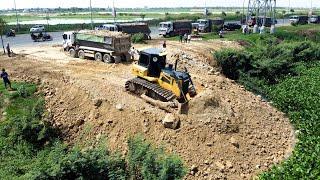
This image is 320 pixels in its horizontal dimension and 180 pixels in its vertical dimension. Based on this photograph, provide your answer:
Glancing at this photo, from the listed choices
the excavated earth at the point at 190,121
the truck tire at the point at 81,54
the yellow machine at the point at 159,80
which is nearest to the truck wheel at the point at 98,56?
the truck tire at the point at 81,54

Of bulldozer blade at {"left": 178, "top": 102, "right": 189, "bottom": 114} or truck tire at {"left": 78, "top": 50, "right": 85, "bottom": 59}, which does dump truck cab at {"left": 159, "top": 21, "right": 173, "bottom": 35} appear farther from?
bulldozer blade at {"left": 178, "top": 102, "right": 189, "bottom": 114}

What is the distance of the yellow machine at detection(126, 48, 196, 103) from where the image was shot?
20.6m

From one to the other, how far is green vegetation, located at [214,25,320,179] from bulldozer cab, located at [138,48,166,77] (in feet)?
25.8

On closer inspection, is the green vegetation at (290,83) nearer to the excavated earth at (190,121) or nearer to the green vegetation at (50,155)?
the excavated earth at (190,121)

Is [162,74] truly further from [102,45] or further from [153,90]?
[102,45]

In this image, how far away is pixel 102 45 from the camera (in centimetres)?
2889

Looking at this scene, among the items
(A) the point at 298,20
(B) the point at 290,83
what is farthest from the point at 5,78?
(A) the point at 298,20

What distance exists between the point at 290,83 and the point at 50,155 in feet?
66.5

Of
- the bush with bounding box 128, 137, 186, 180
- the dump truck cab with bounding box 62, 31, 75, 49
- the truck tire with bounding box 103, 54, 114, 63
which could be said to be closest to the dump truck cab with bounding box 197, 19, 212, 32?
the dump truck cab with bounding box 62, 31, 75, 49

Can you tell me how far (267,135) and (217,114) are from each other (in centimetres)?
284

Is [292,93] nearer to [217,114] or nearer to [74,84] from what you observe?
[217,114]

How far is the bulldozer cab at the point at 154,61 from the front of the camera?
21.3 m

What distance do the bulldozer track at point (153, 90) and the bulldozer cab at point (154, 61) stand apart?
61cm

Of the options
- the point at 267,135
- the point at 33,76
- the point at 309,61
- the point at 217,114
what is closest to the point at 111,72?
the point at 33,76
